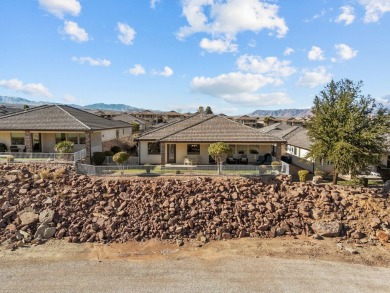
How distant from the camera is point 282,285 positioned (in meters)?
13.8

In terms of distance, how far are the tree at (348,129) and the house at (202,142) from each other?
13.1 feet

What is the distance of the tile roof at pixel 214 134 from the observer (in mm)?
26391

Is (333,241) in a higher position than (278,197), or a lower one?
lower

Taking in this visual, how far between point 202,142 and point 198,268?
13.3 meters

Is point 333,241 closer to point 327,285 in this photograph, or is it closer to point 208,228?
point 327,285

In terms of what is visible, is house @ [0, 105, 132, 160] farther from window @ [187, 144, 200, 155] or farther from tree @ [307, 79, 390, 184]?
tree @ [307, 79, 390, 184]

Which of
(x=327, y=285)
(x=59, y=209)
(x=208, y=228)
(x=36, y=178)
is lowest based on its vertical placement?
(x=327, y=285)

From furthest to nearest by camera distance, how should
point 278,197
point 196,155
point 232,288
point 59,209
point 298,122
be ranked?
point 298,122
point 196,155
point 278,197
point 59,209
point 232,288

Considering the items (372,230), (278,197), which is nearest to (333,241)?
(372,230)

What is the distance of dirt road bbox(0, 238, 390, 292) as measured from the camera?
13.6m

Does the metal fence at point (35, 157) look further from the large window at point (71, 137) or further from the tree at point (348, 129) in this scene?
the tree at point (348, 129)

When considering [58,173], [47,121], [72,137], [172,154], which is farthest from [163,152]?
[47,121]

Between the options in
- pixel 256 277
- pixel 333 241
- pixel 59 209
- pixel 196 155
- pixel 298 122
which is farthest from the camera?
pixel 298 122

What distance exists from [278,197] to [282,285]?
905cm
